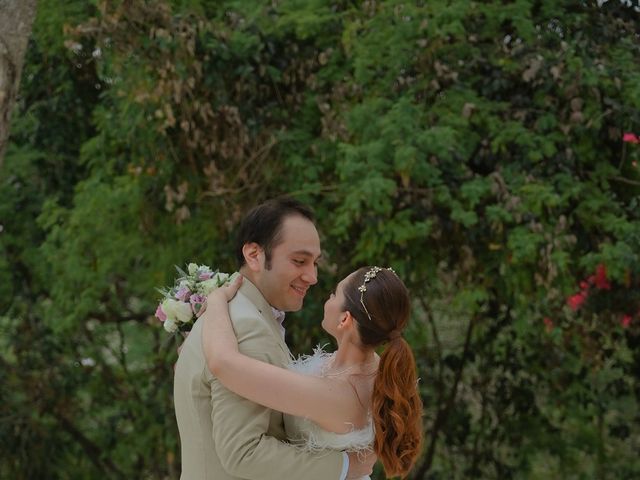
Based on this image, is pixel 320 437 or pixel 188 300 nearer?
pixel 320 437

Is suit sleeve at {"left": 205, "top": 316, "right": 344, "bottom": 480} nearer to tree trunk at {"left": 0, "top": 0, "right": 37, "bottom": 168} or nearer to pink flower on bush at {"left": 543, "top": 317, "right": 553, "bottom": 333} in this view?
tree trunk at {"left": 0, "top": 0, "right": 37, "bottom": 168}

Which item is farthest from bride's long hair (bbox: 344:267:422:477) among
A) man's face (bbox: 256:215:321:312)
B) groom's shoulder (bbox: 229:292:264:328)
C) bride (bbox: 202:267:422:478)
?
groom's shoulder (bbox: 229:292:264:328)

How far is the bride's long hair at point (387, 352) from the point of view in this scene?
102 inches

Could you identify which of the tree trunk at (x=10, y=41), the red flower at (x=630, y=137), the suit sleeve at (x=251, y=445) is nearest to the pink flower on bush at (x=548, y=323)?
the red flower at (x=630, y=137)

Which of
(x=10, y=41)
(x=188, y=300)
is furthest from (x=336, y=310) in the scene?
(x=10, y=41)

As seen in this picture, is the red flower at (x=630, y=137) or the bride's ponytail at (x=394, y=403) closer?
the bride's ponytail at (x=394, y=403)

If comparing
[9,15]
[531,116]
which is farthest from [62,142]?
[531,116]

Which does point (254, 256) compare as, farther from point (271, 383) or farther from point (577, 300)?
point (577, 300)

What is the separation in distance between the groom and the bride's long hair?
0.33 ft

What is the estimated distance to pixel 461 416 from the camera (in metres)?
7.08

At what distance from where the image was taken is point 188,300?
2975 millimetres

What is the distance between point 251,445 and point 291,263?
0.44m

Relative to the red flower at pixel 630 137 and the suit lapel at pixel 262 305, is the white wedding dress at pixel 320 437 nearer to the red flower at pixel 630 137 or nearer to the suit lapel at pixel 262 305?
the suit lapel at pixel 262 305

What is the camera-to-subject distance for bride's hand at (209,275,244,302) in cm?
270
